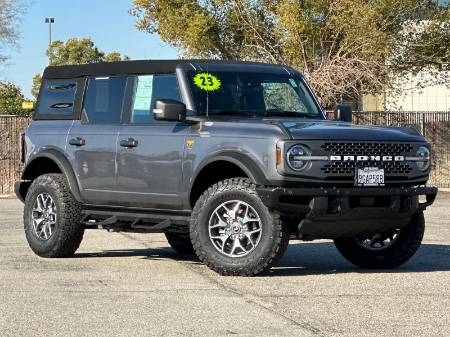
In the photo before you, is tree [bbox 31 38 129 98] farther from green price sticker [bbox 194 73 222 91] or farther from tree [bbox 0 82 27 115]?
green price sticker [bbox 194 73 222 91]

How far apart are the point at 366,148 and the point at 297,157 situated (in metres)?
0.74

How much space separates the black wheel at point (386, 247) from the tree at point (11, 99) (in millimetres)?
38416

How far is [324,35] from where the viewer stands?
3197 cm

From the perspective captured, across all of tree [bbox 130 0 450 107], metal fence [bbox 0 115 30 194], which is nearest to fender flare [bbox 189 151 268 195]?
metal fence [bbox 0 115 30 194]

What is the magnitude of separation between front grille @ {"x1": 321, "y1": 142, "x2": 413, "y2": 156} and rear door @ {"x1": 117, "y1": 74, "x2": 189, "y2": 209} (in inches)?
60.5

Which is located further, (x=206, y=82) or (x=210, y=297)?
(x=206, y=82)

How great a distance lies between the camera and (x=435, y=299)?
8906 mm

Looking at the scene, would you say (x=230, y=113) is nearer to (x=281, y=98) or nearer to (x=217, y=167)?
(x=217, y=167)

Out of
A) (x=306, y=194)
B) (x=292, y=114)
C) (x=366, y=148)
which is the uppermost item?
(x=292, y=114)

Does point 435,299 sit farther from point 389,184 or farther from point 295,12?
point 295,12

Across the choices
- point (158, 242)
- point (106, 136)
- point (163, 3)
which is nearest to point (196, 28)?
point (163, 3)

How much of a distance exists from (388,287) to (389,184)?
121 centimetres

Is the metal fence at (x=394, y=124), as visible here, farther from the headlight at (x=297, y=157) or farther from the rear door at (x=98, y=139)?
the headlight at (x=297, y=157)

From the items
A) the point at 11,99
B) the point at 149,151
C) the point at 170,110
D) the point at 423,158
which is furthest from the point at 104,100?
the point at 11,99
